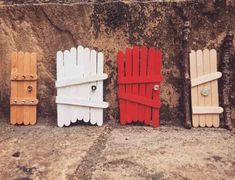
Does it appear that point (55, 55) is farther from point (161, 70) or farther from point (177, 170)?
point (177, 170)

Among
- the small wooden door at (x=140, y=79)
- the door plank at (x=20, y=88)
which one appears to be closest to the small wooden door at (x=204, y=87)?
the small wooden door at (x=140, y=79)

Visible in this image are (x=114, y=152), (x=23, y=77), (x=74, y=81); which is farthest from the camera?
(x=23, y=77)

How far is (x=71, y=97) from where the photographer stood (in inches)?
164

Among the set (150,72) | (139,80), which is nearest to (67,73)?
(139,80)

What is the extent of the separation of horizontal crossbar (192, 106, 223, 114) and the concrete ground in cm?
22

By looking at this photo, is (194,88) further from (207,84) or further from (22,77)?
(22,77)

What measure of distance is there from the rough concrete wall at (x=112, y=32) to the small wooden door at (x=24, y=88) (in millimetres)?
137

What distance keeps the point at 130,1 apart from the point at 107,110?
1473 millimetres

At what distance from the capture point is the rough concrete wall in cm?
421

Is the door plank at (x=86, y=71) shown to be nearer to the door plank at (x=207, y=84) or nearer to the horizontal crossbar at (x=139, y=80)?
the horizontal crossbar at (x=139, y=80)

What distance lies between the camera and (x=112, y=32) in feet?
14.0

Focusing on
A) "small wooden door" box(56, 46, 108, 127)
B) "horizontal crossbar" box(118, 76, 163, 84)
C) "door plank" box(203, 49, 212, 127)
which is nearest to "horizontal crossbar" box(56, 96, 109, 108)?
"small wooden door" box(56, 46, 108, 127)

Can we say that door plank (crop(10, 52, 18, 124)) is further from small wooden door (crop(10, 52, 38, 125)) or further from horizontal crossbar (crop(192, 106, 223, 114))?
horizontal crossbar (crop(192, 106, 223, 114))

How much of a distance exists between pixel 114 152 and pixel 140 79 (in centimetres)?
118
